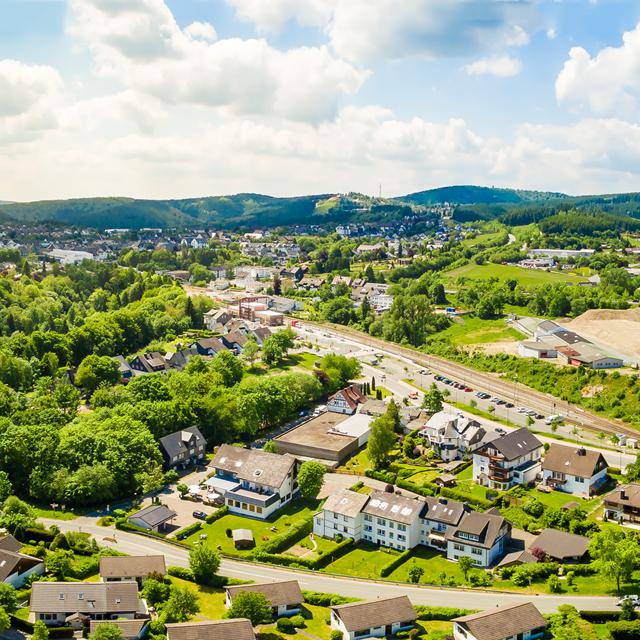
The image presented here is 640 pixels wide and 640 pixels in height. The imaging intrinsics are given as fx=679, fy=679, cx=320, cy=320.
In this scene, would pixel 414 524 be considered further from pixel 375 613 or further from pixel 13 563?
pixel 13 563

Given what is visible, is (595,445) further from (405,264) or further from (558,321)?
(405,264)

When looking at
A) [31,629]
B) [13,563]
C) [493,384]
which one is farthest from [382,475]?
[493,384]

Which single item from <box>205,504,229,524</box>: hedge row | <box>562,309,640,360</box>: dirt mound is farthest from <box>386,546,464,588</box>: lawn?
<box>562,309,640,360</box>: dirt mound

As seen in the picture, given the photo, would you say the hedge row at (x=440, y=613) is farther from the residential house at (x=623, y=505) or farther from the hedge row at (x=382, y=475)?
the hedge row at (x=382, y=475)

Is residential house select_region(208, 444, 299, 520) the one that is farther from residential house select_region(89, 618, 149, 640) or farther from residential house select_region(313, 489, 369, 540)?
residential house select_region(89, 618, 149, 640)

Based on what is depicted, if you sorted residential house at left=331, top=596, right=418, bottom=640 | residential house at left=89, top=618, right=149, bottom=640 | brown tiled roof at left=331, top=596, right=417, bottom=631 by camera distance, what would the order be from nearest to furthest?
residential house at left=89, top=618, right=149, bottom=640 < residential house at left=331, top=596, right=418, bottom=640 < brown tiled roof at left=331, top=596, right=417, bottom=631

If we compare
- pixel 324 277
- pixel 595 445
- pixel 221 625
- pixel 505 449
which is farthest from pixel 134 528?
pixel 324 277
